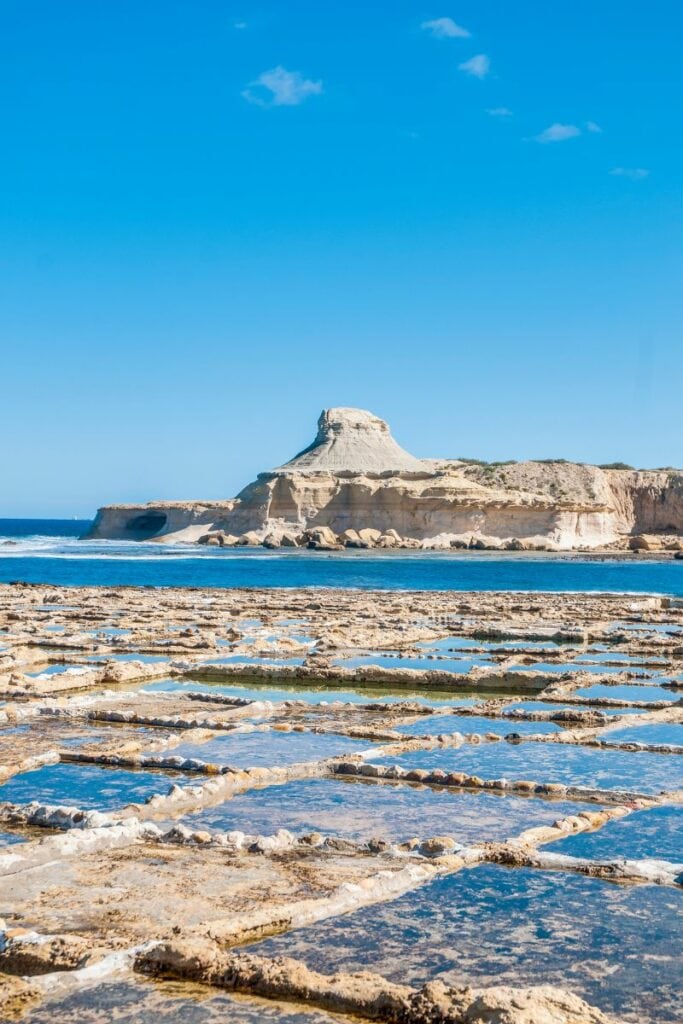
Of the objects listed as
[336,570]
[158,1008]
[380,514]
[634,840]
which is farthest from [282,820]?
[380,514]

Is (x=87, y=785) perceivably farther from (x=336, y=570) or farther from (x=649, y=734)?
(x=336, y=570)

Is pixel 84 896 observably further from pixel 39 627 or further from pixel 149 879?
pixel 39 627

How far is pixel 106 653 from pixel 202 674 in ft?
10.6

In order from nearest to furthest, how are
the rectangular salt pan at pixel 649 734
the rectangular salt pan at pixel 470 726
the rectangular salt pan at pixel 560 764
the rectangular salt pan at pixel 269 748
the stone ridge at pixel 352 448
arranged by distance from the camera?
the rectangular salt pan at pixel 560 764
the rectangular salt pan at pixel 269 748
the rectangular salt pan at pixel 649 734
the rectangular salt pan at pixel 470 726
the stone ridge at pixel 352 448

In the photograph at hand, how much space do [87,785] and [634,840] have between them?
452 cm

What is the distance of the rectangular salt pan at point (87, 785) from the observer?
8.34 metres

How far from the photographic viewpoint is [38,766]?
31.4ft

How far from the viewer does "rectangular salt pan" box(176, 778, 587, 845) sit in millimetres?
7480

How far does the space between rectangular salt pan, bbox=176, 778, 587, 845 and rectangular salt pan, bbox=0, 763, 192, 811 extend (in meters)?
0.81

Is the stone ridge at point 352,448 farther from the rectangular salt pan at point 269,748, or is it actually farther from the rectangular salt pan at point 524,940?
the rectangular salt pan at point 524,940

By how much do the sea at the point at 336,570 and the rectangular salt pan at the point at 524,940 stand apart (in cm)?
3440

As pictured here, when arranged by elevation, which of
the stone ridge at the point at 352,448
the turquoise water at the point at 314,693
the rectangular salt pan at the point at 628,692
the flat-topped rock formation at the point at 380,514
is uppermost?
the stone ridge at the point at 352,448

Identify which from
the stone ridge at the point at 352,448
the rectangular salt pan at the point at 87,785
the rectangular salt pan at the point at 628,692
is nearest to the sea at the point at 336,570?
the stone ridge at the point at 352,448

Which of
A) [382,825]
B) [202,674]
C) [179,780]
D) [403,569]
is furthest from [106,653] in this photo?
[403,569]
